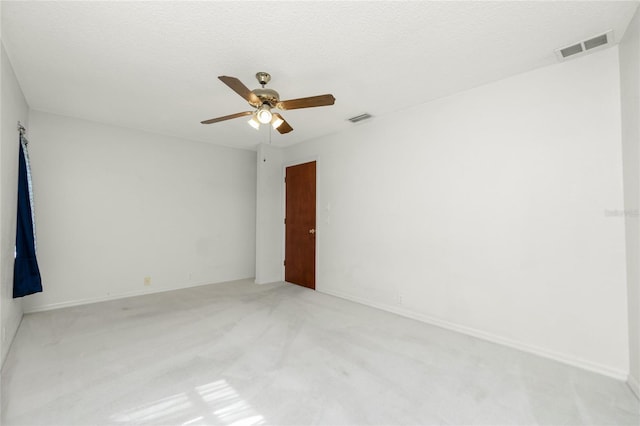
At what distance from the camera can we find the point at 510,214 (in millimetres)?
2752

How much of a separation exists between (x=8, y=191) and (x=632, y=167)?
5118 mm

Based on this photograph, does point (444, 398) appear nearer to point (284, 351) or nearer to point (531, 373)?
point (531, 373)

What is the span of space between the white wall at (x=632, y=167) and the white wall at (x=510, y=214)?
0.26 feet

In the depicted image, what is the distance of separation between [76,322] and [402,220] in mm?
4005

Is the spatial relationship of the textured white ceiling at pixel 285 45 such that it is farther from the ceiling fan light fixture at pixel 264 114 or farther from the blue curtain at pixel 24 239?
the blue curtain at pixel 24 239

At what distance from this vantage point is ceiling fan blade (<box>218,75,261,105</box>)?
2.09m

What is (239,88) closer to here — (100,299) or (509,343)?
(509,343)

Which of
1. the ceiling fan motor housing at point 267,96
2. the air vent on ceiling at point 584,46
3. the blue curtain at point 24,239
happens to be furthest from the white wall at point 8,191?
the air vent on ceiling at point 584,46

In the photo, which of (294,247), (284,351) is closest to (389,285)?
(284,351)

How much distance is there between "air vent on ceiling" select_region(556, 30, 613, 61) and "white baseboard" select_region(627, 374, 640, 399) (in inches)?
97.2

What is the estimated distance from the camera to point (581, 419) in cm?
174

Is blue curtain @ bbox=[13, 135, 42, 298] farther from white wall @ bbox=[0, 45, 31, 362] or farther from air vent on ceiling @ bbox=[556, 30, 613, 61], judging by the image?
air vent on ceiling @ bbox=[556, 30, 613, 61]

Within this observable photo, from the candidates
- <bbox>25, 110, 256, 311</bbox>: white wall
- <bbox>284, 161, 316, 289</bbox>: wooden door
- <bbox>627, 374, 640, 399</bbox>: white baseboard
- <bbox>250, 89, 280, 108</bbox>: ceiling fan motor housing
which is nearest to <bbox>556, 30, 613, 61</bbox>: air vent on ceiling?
<bbox>250, 89, 280, 108</bbox>: ceiling fan motor housing

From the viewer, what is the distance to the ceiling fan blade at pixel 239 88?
209 centimetres
